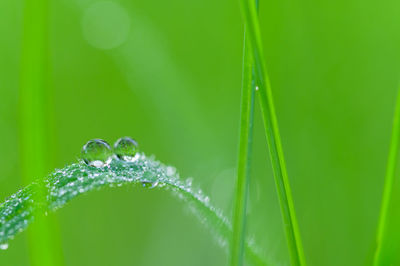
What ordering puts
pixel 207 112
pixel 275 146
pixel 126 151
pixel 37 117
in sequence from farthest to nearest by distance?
pixel 207 112 → pixel 126 151 → pixel 275 146 → pixel 37 117

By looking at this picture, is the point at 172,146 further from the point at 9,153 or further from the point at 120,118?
the point at 9,153

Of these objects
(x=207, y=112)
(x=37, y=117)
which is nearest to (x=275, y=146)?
(x=37, y=117)

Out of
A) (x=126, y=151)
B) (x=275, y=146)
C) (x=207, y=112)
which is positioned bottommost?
(x=275, y=146)

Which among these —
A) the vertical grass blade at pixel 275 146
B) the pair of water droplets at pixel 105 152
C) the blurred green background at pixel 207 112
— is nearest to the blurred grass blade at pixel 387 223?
the vertical grass blade at pixel 275 146

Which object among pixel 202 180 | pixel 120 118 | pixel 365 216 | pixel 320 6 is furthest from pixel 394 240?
pixel 320 6

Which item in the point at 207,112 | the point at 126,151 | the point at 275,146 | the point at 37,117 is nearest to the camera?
the point at 37,117

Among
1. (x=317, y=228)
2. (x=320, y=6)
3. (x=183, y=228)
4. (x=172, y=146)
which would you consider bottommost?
(x=317, y=228)

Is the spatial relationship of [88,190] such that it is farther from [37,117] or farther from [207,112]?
[207,112]
